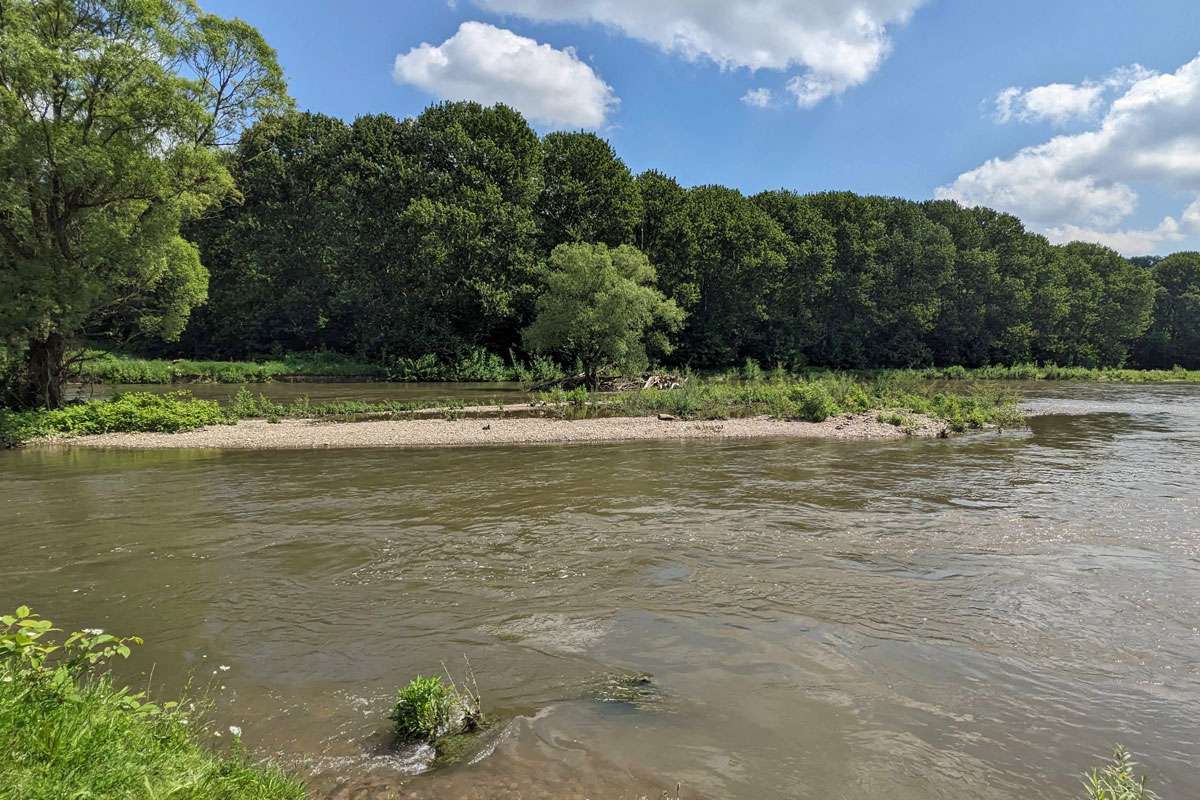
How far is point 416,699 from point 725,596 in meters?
4.66

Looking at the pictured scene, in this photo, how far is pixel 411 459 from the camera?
19453mm

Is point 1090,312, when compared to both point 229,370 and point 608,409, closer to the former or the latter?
point 608,409

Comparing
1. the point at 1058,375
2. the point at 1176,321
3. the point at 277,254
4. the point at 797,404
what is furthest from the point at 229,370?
the point at 1176,321

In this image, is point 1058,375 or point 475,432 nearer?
point 475,432

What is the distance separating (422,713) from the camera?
5.35 metres

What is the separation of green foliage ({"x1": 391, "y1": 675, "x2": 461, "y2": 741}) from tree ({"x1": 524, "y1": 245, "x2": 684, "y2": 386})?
104 ft

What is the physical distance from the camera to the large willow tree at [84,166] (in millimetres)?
20562

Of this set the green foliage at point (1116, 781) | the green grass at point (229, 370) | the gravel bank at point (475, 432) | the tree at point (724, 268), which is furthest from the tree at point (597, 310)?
the green foliage at point (1116, 781)

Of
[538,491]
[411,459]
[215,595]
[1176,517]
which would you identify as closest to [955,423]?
[1176,517]

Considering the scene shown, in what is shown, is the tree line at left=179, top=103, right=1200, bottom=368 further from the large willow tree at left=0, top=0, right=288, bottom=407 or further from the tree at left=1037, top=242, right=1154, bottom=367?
the large willow tree at left=0, top=0, right=288, bottom=407

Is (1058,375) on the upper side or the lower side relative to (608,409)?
upper

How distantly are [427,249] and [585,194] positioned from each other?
13.4m

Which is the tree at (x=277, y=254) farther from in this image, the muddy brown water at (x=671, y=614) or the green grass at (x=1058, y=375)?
the green grass at (x=1058, y=375)

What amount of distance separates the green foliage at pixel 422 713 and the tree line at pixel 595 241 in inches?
1609
